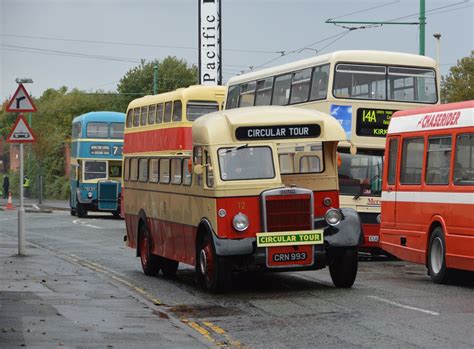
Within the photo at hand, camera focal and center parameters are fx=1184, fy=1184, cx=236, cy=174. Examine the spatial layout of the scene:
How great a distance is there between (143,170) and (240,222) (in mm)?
5955

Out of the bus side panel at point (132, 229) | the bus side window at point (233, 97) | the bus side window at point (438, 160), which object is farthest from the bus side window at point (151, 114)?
the bus side window at point (438, 160)

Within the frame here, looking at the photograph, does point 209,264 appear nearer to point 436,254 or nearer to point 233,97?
point 436,254

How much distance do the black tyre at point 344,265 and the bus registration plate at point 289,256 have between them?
55 centimetres

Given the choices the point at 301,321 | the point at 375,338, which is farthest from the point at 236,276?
the point at 375,338

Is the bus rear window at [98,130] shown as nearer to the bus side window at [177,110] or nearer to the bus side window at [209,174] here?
the bus side window at [177,110]

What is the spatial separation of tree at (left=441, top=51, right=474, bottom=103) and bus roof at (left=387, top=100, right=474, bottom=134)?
139 ft

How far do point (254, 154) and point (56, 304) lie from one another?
3.95 m

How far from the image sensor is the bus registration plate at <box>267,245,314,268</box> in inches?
673

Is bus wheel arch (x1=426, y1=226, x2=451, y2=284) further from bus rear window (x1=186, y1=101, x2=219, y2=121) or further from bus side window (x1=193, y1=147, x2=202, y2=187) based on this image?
bus rear window (x1=186, y1=101, x2=219, y2=121)

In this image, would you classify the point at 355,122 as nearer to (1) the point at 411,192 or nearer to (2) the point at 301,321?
(1) the point at 411,192

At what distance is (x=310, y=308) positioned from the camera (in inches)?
603

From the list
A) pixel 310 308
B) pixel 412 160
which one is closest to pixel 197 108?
pixel 412 160

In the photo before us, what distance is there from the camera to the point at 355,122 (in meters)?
25.7

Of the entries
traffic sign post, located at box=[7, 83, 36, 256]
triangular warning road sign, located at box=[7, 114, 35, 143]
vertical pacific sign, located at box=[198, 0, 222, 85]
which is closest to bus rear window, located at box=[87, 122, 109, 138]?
vertical pacific sign, located at box=[198, 0, 222, 85]
